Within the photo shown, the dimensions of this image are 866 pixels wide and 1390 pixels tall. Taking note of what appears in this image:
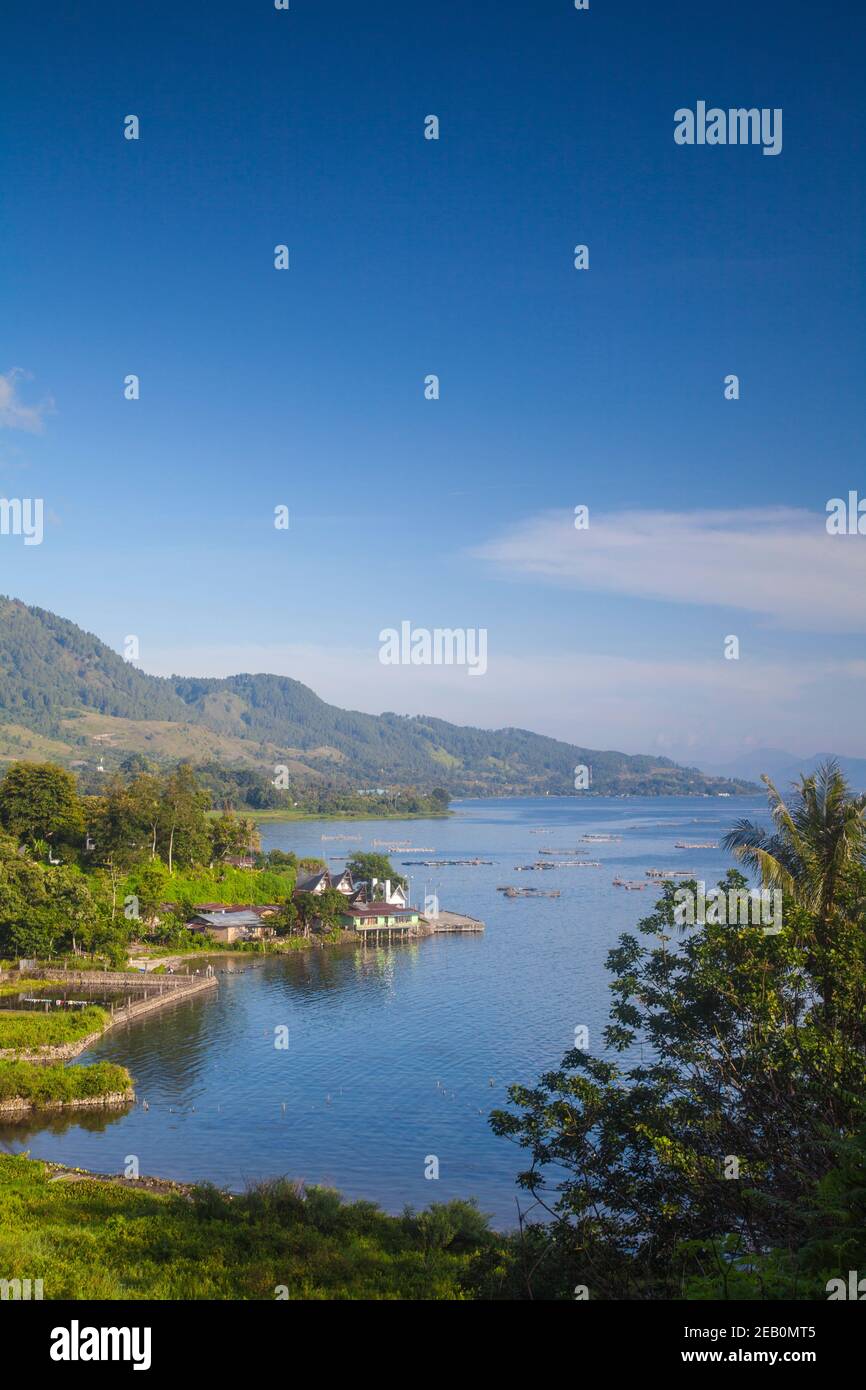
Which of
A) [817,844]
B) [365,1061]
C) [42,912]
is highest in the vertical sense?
[817,844]

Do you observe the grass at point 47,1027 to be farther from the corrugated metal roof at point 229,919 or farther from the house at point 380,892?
the house at point 380,892

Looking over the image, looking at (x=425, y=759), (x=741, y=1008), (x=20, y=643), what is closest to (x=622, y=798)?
(x=425, y=759)

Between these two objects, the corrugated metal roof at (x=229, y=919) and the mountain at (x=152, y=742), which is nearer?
the corrugated metal roof at (x=229, y=919)

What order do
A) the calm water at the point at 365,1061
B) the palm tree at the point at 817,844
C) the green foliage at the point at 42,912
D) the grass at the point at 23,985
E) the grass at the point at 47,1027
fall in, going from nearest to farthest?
the palm tree at the point at 817,844
the calm water at the point at 365,1061
the grass at the point at 47,1027
the grass at the point at 23,985
the green foliage at the point at 42,912

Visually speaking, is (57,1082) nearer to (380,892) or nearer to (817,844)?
(817,844)

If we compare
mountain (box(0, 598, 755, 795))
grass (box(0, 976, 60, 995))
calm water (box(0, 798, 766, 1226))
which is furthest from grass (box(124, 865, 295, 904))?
mountain (box(0, 598, 755, 795))

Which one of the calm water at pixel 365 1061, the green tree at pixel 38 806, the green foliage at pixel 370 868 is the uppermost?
the green tree at pixel 38 806

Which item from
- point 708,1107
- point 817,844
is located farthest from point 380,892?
point 708,1107

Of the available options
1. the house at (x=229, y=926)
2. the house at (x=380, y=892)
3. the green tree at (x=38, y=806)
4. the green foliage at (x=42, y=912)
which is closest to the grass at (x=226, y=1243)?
the green foliage at (x=42, y=912)
